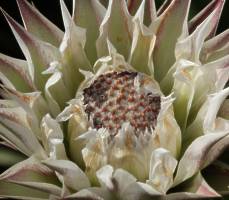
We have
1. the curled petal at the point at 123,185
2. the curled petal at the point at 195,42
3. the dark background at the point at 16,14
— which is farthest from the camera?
the dark background at the point at 16,14

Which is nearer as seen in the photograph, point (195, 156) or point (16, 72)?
point (195, 156)

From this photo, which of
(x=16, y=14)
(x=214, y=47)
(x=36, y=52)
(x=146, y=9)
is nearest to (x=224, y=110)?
(x=214, y=47)

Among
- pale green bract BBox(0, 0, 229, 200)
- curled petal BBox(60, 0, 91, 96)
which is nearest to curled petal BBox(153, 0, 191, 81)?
pale green bract BBox(0, 0, 229, 200)

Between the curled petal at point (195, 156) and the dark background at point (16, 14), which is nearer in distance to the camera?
the curled petal at point (195, 156)

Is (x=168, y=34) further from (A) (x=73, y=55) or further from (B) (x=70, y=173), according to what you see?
(B) (x=70, y=173)

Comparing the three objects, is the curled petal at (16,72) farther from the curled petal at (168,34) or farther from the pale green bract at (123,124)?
the curled petal at (168,34)

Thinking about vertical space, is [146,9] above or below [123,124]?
above

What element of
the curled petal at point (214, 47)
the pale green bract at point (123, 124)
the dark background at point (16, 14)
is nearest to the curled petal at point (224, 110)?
the pale green bract at point (123, 124)
